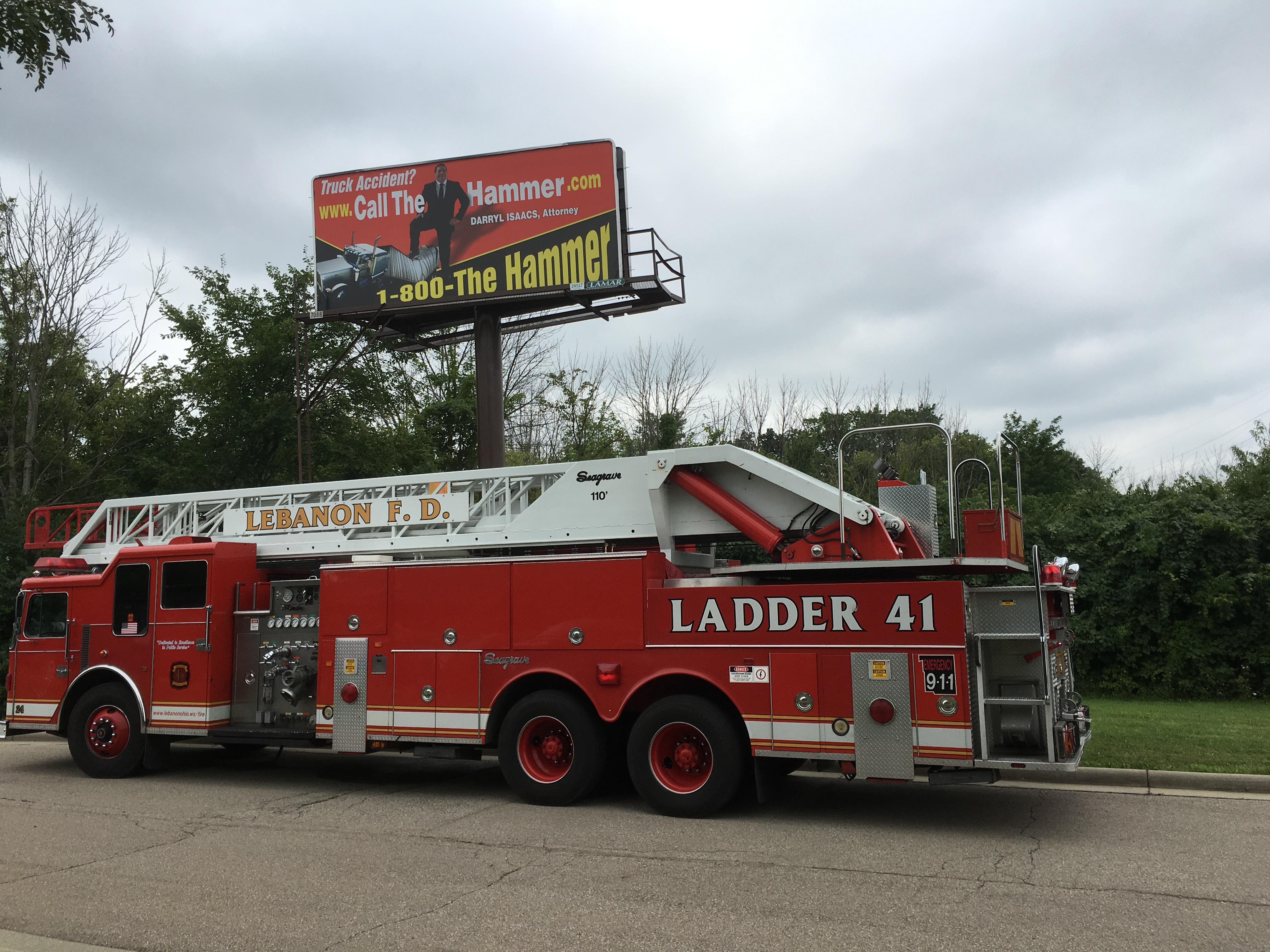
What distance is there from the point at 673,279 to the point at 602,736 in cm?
1091

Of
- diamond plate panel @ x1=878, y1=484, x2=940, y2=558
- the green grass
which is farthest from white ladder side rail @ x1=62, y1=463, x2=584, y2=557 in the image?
the green grass

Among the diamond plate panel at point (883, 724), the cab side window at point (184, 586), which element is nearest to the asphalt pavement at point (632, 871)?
the diamond plate panel at point (883, 724)

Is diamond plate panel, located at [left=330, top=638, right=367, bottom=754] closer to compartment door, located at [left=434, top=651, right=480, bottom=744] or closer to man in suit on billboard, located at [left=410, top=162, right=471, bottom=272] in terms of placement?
compartment door, located at [left=434, top=651, right=480, bottom=744]

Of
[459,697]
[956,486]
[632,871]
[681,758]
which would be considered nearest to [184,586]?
[459,697]

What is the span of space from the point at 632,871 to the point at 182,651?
6.51 metres

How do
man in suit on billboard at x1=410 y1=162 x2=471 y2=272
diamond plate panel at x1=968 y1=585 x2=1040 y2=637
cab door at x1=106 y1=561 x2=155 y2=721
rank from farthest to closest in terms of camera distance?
man in suit on billboard at x1=410 y1=162 x2=471 y2=272 < cab door at x1=106 y1=561 x2=155 y2=721 < diamond plate panel at x1=968 y1=585 x2=1040 y2=637

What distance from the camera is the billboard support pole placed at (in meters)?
18.7

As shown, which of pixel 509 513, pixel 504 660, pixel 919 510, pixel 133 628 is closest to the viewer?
pixel 919 510

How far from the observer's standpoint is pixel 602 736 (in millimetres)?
8945

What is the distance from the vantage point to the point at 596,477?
9867 mm

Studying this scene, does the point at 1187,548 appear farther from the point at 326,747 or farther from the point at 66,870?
the point at 66,870

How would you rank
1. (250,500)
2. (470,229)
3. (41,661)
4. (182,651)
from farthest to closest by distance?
1. (470,229)
2. (250,500)
3. (41,661)
4. (182,651)

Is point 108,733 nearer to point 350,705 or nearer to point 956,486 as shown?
point 350,705

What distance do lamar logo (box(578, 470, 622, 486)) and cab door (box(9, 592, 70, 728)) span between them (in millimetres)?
6369
